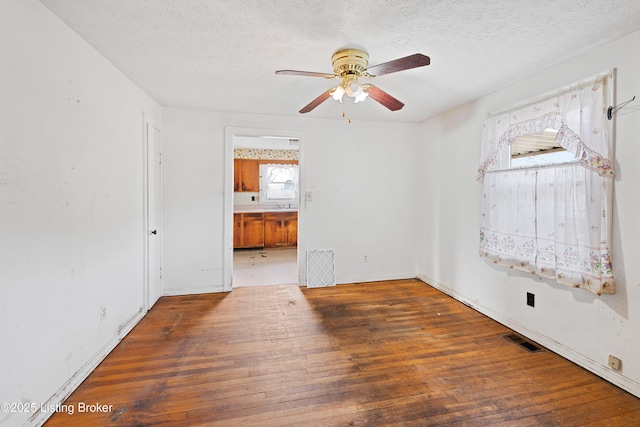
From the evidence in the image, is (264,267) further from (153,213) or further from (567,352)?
(567,352)

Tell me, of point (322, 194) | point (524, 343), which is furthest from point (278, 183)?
point (524, 343)

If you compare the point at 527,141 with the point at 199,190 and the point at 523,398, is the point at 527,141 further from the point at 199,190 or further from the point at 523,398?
the point at 199,190

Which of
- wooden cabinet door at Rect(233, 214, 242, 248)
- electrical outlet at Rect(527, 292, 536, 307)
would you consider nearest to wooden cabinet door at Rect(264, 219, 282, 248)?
wooden cabinet door at Rect(233, 214, 242, 248)

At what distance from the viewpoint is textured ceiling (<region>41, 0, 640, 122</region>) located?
1.65m

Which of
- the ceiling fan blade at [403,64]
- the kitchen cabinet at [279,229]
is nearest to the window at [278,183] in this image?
the kitchen cabinet at [279,229]

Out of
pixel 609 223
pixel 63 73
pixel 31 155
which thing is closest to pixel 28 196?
pixel 31 155

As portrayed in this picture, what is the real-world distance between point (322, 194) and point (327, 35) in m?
2.40

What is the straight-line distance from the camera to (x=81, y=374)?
1.97 m

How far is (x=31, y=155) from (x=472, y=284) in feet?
13.1

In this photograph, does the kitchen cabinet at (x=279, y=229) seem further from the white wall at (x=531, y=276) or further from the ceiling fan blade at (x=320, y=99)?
the ceiling fan blade at (x=320, y=99)

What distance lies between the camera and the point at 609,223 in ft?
6.63

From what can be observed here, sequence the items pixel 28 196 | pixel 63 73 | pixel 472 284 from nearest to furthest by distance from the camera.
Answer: pixel 28 196
pixel 63 73
pixel 472 284

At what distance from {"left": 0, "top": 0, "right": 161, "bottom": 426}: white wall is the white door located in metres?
0.59

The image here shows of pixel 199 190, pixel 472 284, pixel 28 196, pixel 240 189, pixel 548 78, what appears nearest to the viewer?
pixel 28 196
